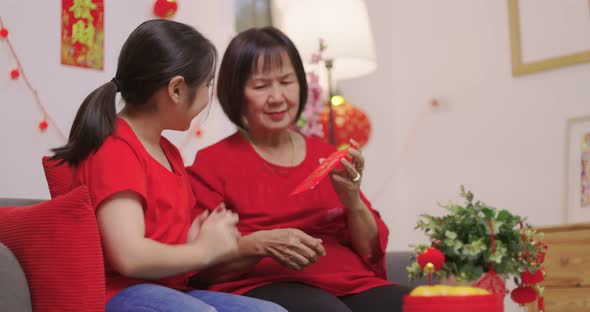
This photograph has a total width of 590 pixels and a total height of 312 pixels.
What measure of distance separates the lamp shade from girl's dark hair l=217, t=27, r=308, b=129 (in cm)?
104

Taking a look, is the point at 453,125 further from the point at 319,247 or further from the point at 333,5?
the point at 319,247

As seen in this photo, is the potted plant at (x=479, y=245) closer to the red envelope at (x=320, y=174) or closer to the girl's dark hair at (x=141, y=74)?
the red envelope at (x=320, y=174)

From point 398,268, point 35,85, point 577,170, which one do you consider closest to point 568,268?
point 577,170

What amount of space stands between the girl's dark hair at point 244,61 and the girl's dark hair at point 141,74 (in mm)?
257

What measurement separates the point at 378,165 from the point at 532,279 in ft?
8.03

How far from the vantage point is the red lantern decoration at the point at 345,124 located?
3.05 meters

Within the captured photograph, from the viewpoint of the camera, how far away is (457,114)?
3.38 metres

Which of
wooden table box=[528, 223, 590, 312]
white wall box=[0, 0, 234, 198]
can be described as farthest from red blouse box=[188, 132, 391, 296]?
wooden table box=[528, 223, 590, 312]

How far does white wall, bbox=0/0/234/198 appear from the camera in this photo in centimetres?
229

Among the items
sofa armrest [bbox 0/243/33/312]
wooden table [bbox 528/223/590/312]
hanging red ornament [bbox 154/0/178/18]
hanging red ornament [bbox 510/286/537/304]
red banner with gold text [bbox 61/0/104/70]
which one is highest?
hanging red ornament [bbox 154/0/178/18]

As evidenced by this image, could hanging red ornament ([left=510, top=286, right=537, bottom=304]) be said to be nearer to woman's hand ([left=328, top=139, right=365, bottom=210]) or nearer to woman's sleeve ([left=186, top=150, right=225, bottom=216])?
woman's hand ([left=328, top=139, right=365, bottom=210])

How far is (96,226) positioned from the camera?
4.09ft

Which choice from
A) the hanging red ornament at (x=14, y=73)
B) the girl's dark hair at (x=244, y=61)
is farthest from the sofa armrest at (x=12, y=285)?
the hanging red ornament at (x=14, y=73)

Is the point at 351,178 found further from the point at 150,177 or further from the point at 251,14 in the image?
the point at 251,14
